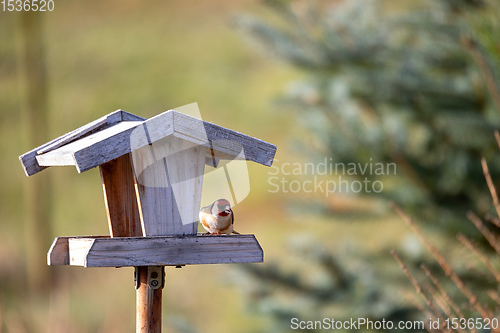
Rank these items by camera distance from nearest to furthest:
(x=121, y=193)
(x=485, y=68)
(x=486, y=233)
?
(x=121, y=193) < (x=486, y=233) < (x=485, y=68)

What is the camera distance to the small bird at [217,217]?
4.36 ft

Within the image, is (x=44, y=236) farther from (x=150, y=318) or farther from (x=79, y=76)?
(x=150, y=318)

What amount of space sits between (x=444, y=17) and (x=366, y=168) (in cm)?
82

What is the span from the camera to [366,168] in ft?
8.88

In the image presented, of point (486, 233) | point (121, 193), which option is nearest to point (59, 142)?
point (121, 193)

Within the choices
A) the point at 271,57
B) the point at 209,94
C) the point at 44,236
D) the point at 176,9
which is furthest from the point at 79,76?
the point at 271,57

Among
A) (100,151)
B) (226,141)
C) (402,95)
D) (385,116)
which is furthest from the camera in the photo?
(385,116)

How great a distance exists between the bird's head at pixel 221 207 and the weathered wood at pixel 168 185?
4 centimetres

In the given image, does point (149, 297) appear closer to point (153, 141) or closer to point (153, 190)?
point (153, 190)

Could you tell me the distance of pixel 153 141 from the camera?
1.22 metres

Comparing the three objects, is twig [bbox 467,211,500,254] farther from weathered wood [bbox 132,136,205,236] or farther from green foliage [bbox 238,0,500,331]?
weathered wood [bbox 132,136,205,236]

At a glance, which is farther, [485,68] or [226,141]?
[485,68]

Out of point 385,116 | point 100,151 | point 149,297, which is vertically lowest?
point 149,297

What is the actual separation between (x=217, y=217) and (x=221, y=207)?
0.03 metres
